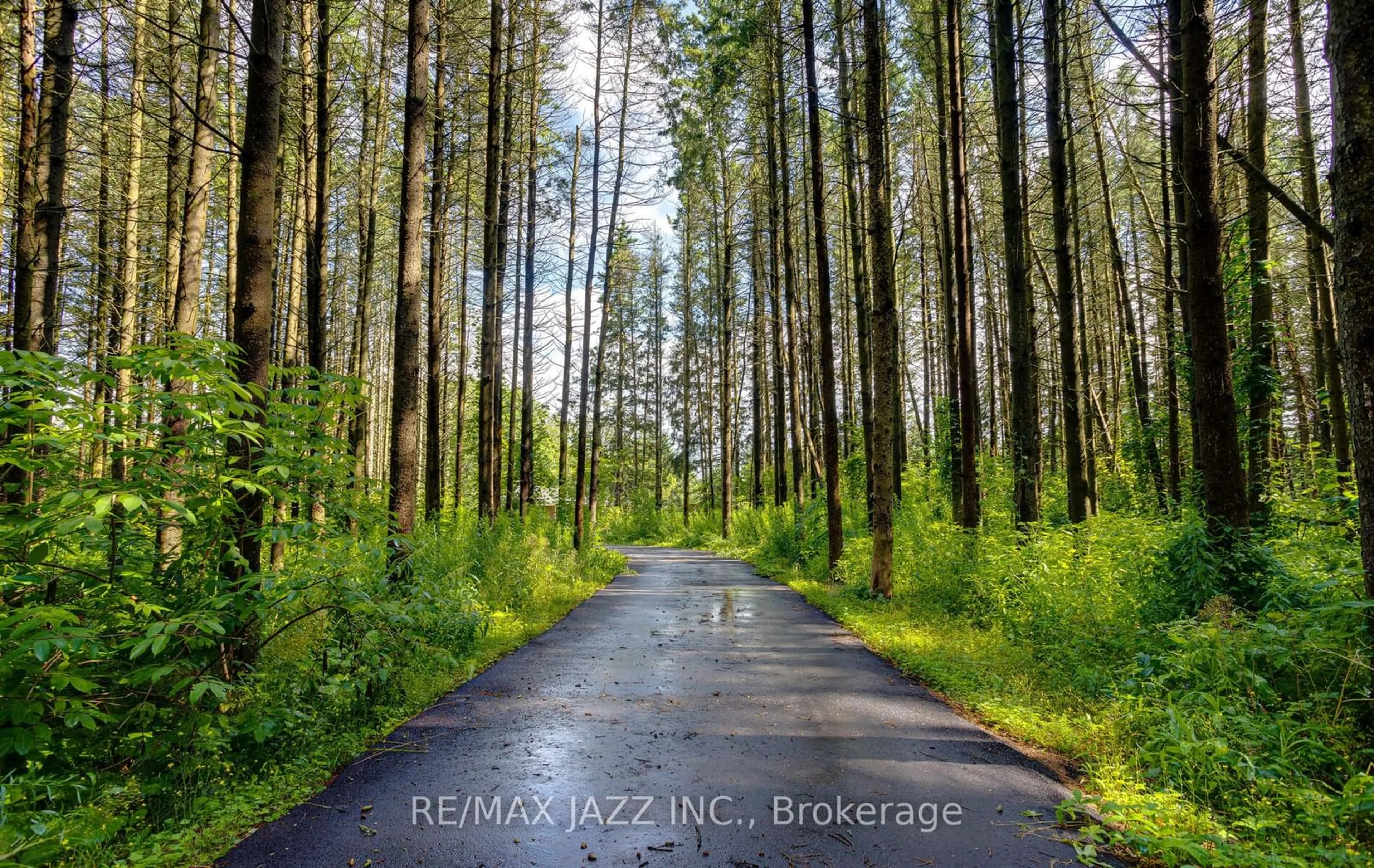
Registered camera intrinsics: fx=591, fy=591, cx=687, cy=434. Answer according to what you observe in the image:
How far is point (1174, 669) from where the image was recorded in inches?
178

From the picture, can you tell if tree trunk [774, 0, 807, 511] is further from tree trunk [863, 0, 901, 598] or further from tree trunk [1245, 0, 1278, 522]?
tree trunk [1245, 0, 1278, 522]

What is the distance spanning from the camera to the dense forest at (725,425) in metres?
3.17

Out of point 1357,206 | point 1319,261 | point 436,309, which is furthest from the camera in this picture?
point 436,309

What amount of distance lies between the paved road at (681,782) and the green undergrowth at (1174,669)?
524 millimetres

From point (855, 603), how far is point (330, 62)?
15480mm

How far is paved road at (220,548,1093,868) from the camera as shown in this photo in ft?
9.66

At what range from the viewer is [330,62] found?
12.7m

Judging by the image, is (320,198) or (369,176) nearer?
(320,198)

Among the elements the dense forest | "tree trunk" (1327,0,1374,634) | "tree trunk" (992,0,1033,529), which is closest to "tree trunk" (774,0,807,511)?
the dense forest

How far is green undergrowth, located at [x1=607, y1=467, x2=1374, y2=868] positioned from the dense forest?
4 centimetres

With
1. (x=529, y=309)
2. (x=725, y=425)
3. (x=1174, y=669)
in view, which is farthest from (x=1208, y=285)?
(x=725, y=425)

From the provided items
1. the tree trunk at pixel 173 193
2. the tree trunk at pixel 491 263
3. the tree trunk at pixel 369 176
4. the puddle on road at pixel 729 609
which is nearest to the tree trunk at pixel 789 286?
the puddle on road at pixel 729 609

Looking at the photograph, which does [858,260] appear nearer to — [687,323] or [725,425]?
[725,425]

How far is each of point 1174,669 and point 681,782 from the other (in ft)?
12.7
